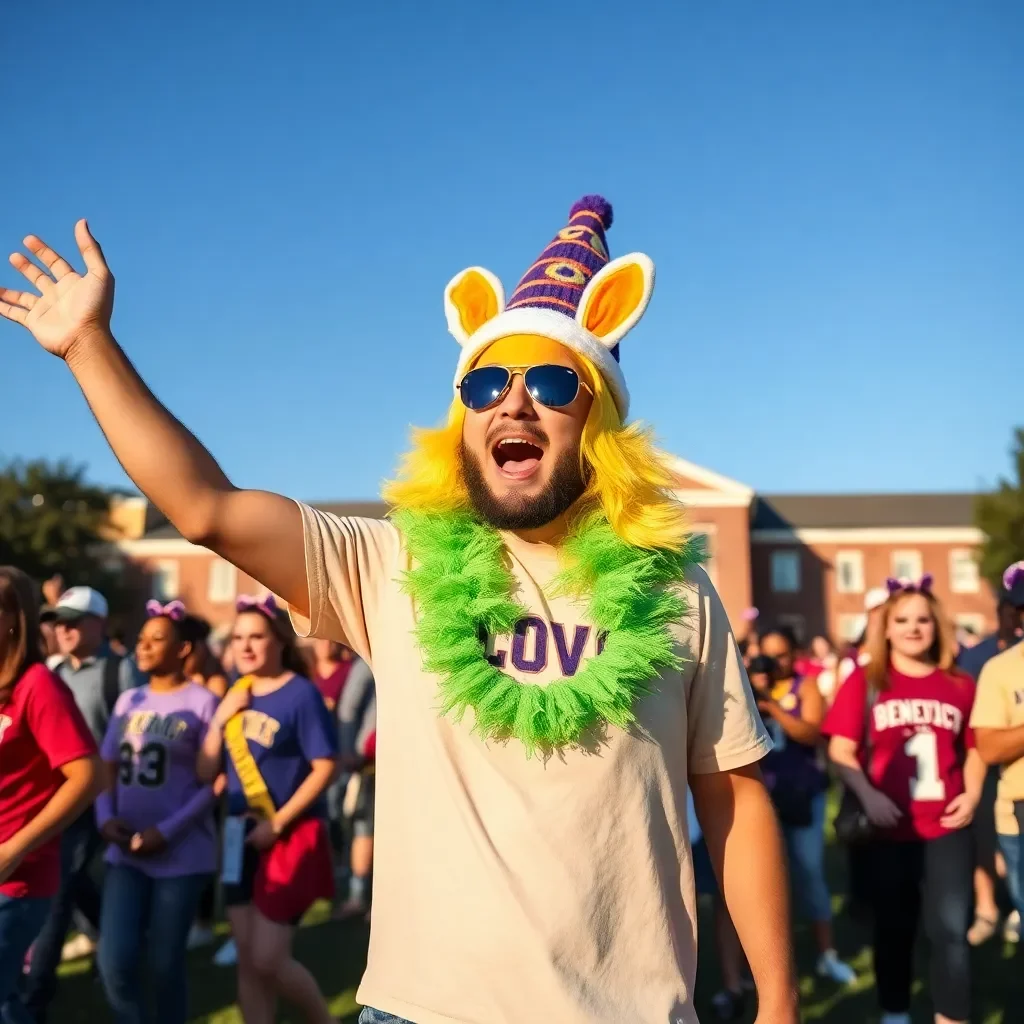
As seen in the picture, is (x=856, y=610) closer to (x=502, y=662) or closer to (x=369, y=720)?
(x=369, y=720)

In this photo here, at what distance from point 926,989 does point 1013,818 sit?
1.73m

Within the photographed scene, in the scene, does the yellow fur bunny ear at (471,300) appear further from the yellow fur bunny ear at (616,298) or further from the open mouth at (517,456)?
the open mouth at (517,456)

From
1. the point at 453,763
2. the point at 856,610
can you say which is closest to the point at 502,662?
the point at 453,763

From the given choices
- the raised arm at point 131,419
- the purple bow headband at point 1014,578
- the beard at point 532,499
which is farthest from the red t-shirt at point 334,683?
the raised arm at point 131,419

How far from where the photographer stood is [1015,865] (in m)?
4.62

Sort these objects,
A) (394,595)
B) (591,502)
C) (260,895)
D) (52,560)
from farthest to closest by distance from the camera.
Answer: (52,560) < (260,895) < (591,502) < (394,595)

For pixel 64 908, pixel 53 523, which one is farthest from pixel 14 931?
pixel 53 523

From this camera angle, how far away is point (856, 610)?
147 ft

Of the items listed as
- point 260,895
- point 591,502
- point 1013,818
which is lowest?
point 260,895

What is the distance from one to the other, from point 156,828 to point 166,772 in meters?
0.40

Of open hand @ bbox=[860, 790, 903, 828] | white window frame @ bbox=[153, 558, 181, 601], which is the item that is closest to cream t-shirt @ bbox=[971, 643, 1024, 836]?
open hand @ bbox=[860, 790, 903, 828]

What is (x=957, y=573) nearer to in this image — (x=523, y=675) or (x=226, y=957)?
(x=226, y=957)

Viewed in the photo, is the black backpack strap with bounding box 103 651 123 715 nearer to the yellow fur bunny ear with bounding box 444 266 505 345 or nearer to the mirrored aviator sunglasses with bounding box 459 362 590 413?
the yellow fur bunny ear with bounding box 444 266 505 345

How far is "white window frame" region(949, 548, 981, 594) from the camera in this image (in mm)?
46031
